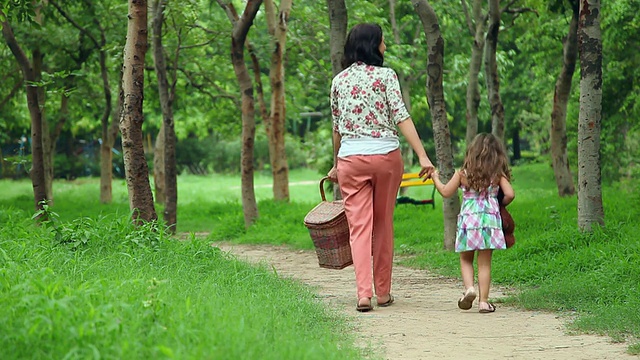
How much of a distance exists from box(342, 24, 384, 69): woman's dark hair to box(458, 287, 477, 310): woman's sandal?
197cm

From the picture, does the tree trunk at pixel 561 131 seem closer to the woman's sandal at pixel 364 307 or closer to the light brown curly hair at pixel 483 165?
the light brown curly hair at pixel 483 165

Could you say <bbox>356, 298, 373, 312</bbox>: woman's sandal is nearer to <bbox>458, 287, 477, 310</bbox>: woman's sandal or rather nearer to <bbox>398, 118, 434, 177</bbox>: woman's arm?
<bbox>458, 287, 477, 310</bbox>: woman's sandal

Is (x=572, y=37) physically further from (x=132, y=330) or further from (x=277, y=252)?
(x=132, y=330)

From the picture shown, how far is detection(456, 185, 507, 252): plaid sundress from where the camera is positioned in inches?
332

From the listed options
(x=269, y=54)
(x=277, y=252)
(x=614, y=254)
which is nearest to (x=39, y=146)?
(x=277, y=252)

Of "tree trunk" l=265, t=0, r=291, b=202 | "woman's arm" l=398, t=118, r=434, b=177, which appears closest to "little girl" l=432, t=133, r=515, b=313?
"woman's arm" l=398, t=118, r=434, b=177

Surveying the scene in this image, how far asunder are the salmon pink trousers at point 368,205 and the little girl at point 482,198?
0.39 metres

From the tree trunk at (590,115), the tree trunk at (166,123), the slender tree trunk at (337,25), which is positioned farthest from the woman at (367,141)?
the tree trunk at (166,123)

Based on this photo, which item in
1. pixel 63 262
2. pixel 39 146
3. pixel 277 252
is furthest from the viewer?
pixel 39 146

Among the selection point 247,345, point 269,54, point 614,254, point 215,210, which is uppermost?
point 269,54

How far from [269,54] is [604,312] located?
14604mm

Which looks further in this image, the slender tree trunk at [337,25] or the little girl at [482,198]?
the slender tree trunk at [337,25]

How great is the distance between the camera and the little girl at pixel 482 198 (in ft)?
27.6

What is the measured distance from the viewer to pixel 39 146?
17156 millimetres
